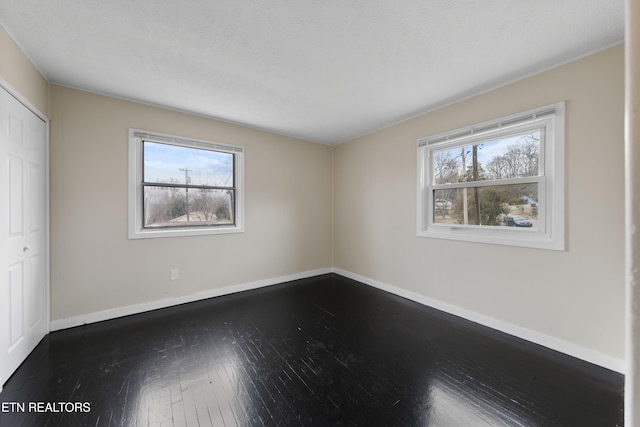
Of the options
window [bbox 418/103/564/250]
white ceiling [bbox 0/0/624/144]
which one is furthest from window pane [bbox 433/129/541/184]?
white ceiling [bbox 0/0/624/144]

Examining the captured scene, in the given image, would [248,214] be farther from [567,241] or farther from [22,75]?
[567,241]

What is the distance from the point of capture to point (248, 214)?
3598 mm

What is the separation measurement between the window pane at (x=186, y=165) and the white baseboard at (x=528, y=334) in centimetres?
282

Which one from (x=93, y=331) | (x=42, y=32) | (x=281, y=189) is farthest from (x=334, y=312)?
(x=42, y=32)

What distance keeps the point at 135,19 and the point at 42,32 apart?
731 mm

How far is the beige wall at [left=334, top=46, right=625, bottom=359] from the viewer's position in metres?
1.86

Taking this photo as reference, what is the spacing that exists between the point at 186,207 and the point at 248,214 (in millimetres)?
789

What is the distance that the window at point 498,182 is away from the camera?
2.15 metres

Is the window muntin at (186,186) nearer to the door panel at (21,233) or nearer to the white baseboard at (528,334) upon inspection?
the door panel at (21,233)

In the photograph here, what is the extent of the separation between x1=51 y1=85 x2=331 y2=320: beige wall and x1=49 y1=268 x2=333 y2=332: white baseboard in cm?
5

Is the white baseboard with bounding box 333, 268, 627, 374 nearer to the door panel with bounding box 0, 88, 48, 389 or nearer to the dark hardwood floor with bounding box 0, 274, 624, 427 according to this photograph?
the dark hardwood floor with bounding box 0, 274, 624, 427

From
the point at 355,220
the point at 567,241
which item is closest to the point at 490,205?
the point at 567,241
